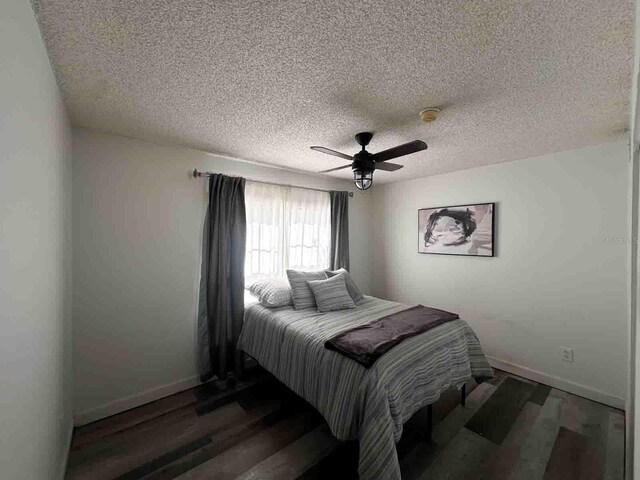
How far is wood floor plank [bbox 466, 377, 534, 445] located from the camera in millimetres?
1984

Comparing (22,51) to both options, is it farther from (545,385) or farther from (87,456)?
(545,385)

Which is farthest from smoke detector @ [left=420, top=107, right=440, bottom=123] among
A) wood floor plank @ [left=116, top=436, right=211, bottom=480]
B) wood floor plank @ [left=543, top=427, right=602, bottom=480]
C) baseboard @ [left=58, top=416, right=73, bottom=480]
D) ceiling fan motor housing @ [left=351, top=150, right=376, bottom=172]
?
baseboard @ [left=58, top=416, right=73, bottom=480]

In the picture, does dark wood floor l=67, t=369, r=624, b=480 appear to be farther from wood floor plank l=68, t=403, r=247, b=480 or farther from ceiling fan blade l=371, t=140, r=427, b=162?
ceiling fan blade l=371, t=140, r=427, b=162

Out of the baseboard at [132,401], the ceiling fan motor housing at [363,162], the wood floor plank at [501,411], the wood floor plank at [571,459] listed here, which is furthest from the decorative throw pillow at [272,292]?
the wood floor plank at [571,459]

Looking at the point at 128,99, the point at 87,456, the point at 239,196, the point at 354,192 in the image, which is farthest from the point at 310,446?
the point at 354,192

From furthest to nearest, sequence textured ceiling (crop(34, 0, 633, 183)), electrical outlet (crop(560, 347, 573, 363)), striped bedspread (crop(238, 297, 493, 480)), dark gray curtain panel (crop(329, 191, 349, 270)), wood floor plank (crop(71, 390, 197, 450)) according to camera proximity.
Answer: dark gray curtain panel (crop(329, 191, 349, 270)) → electrical outlet (crop(560, 347, 573, 363)) → wood floor plank (crop(71, 390, 197, 450)) → striped bedspread (crop(238, 297, 493, 480)) → textured ceiling (crop(34, 0, 633, 183))

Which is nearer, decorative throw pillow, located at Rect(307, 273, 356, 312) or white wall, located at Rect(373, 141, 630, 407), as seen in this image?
white wall, located at Rect(373, 141, 630, 407)

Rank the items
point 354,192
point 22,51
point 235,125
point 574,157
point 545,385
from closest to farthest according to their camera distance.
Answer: point 22,51 < point 235,125 < point 574,157 < point 545,385 < point 354,192

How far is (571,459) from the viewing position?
1.75m

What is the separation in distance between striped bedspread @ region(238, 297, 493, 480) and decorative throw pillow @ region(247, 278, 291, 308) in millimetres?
75

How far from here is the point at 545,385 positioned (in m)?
2.58

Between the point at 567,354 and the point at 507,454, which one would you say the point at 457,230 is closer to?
the point at 567,354

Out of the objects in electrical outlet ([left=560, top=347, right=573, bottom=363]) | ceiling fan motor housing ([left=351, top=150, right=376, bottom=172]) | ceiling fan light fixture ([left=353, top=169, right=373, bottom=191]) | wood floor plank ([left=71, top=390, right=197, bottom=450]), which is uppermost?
ceiling fan motor housing ([left=351, top=150, right=376, bottom=172])

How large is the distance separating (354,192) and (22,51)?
3439 millimetres
